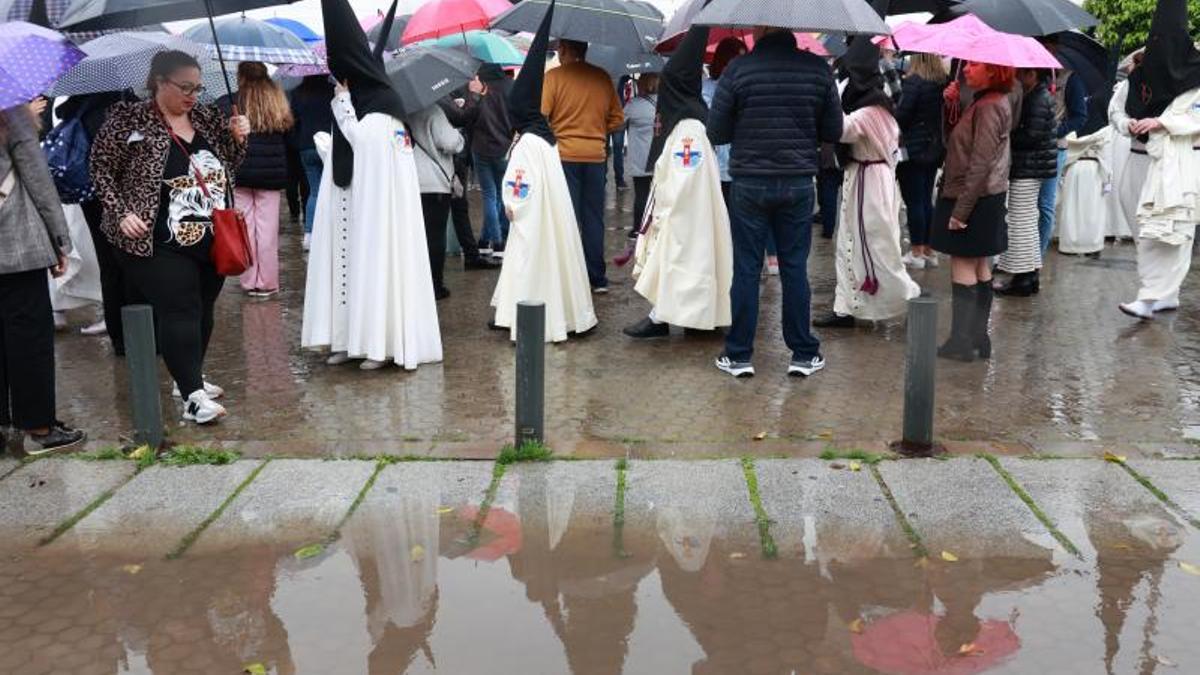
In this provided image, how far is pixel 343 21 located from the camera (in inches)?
251

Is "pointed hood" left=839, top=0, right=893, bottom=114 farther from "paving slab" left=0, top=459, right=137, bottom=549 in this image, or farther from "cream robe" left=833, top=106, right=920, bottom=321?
"paving slab" left=0, top=459, right=137, bottom=549

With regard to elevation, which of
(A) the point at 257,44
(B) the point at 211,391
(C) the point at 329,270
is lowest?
(B) the point at 211,391

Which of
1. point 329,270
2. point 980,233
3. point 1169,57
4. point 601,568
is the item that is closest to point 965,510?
point 601,568

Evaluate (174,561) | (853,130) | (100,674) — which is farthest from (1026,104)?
(100,674)

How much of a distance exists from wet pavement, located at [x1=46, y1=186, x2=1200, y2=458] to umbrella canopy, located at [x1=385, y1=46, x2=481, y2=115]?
5.30 feet

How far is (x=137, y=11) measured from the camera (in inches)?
247

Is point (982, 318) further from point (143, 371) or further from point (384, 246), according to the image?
point (143, 371)

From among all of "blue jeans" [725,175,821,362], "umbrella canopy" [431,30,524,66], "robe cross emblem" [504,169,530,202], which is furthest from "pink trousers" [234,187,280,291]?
"blue jeans" [725,175,821,362]

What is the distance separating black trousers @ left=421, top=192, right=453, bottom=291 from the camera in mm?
8688

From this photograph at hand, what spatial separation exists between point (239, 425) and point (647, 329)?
2832 millimetres

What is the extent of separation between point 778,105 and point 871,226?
5.30 feet

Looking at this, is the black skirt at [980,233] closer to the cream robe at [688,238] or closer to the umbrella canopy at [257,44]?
the cream robe at [688,238]

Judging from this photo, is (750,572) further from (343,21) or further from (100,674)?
(343,21)

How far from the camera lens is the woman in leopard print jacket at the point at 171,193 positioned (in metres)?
5.62
